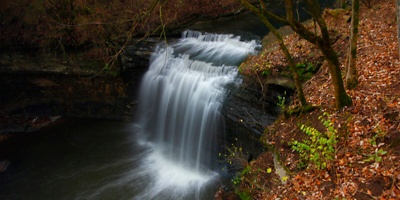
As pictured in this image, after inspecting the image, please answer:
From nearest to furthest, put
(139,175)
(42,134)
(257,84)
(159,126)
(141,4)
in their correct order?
(257,84), (139,175), (159,126), (42,134), (141,4)

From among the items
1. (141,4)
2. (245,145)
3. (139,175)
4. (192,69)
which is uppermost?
(141,4)

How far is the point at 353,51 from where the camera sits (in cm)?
614

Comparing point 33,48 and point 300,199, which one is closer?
point 300,199

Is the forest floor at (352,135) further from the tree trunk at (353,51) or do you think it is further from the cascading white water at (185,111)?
the cascading white water at (185,111)

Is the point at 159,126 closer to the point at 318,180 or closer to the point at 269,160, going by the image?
the point at 269,160

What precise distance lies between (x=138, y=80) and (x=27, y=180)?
6046 millimetres

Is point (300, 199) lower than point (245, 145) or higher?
higher

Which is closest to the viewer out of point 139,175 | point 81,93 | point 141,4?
point 139,175

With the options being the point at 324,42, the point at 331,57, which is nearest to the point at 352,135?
the point at 331,57

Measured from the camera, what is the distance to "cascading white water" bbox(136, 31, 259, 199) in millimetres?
10539

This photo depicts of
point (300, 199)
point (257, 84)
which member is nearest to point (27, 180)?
point (257, 84)

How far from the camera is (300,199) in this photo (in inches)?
213

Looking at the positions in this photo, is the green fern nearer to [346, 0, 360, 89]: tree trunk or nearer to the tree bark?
the tree bark

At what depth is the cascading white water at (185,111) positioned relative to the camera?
10.5 meters
